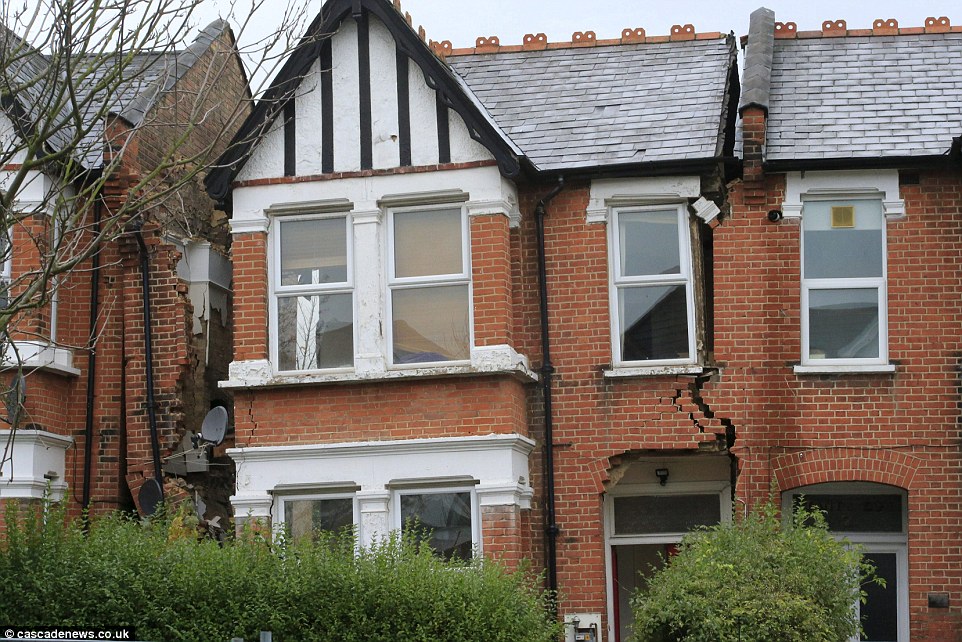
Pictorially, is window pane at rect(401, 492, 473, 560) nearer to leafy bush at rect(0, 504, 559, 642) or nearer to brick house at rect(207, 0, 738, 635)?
brick house at rect(207, 0, 738, 635)

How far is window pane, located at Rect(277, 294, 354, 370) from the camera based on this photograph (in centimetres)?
1570

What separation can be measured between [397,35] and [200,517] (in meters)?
5.78

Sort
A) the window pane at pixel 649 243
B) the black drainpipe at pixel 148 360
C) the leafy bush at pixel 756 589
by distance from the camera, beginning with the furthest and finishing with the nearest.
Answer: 1. the black drainpipe at pixel 148 360
2. the window pane at pixel 649 243
3. the leafy bush at pixel 756 589

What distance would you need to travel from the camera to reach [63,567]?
40.9 feet

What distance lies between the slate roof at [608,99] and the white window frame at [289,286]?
2.22 meters

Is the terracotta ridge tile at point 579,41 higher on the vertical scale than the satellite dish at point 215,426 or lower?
higher

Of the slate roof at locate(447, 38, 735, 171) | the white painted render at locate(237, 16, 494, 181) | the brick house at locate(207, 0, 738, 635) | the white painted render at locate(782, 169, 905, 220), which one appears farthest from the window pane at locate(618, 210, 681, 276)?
the white painted render at locate(237, 16, 494, 181)

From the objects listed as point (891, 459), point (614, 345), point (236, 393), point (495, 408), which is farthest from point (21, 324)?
point (891, 459)

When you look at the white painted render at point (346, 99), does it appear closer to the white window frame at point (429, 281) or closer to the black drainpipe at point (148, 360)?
the white window frame at point (429, 281)

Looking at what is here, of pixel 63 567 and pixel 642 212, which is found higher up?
pixel 642 212

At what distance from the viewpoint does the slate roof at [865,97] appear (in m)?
15.8

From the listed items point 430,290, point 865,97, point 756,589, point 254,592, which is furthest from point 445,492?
point 865,97

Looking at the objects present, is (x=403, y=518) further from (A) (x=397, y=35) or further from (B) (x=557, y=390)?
(A) (x=397, y=35)

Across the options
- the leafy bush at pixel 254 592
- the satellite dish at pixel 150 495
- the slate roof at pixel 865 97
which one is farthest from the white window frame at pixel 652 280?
the satellite dish at pixel 150 495
